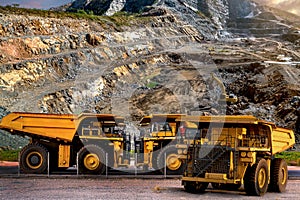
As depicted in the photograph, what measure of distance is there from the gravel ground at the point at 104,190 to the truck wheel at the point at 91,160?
73.4 inches

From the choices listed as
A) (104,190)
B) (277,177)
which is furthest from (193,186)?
(277,177)

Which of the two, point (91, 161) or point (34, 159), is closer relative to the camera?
point (91, 161)

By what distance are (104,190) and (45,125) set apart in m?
6.12

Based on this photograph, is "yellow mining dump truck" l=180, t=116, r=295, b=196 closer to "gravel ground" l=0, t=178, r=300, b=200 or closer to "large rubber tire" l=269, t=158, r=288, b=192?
"large rubber tire" l=269, t=158, r=288, b=192

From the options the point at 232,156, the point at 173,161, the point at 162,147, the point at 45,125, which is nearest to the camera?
the point at 232,156

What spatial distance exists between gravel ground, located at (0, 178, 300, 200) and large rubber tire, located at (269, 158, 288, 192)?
0.27 m

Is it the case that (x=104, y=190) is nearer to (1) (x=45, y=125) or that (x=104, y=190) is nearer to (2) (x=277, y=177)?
(2) (x=277, y=177)

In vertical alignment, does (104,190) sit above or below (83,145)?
below

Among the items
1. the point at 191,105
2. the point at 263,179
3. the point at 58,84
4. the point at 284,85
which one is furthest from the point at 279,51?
the point at 263,179

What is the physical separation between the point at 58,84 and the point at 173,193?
3404cm

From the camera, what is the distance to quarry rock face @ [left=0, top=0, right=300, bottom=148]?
43750mm

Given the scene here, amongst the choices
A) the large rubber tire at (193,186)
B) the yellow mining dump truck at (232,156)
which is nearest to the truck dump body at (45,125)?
the yellow mining dump truck at (232,156)

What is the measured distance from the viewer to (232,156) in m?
13.3

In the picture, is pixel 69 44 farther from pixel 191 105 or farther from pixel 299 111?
pixel 299 111
